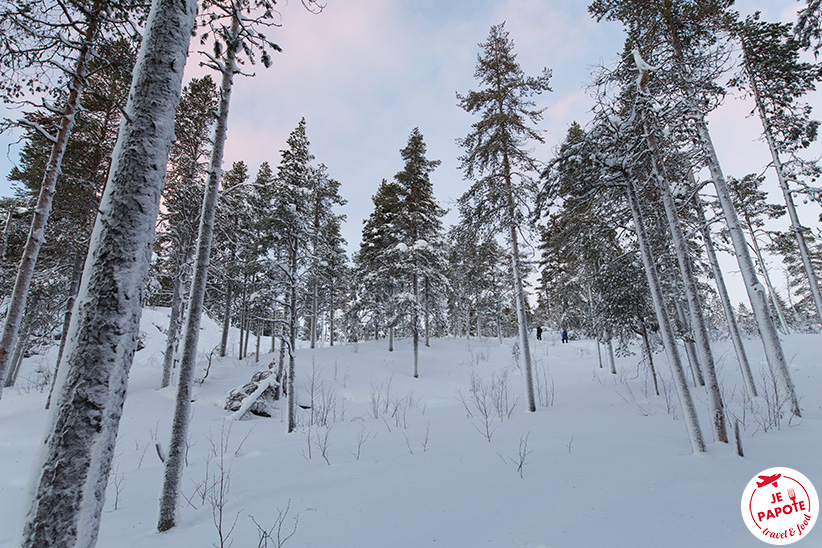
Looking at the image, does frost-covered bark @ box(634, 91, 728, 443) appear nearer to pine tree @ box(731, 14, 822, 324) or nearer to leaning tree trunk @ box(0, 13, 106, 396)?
pine tree @ box(731, 14, 822, 324)

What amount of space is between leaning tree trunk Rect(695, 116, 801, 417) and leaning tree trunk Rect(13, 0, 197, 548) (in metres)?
10.6

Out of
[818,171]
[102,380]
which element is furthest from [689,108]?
[102,380]

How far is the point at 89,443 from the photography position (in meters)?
1.71

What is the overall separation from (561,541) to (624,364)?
16.3 m

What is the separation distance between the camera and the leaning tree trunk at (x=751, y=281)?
7.79 m

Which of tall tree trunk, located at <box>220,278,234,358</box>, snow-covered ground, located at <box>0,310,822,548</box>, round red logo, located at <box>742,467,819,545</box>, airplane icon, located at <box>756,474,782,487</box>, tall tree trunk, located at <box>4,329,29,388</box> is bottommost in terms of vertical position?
snow-covered ground, located at <box>0,310,822,548</box>

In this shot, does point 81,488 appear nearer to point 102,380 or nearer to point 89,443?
point 89,443

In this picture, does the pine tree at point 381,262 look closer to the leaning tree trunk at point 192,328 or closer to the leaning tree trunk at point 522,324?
the leaning tree trunk at point 522,324

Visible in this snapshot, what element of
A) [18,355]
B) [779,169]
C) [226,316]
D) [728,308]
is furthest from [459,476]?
[18,355]

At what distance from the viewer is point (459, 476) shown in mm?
4418

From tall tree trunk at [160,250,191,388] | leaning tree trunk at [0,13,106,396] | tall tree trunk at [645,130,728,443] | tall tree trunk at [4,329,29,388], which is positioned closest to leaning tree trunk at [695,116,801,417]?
tall tree trunk at [645,130,728,443]

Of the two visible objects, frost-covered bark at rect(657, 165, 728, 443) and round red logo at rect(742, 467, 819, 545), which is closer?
round red logo at rect(742, 467, 819, 545)

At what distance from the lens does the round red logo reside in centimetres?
299

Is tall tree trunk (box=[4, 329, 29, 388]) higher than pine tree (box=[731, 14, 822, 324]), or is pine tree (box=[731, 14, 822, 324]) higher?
pine tree (box=[731, 14, 822, 324])
